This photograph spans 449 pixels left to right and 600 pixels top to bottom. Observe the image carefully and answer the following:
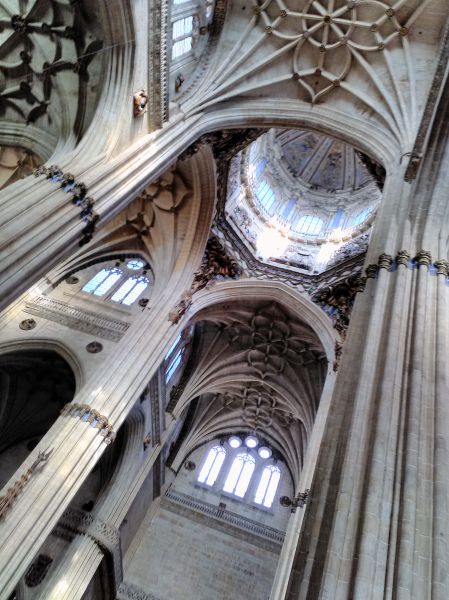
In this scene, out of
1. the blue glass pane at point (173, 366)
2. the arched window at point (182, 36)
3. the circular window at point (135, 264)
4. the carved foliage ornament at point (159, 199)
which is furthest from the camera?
the blue glass pane at point (173, 366)

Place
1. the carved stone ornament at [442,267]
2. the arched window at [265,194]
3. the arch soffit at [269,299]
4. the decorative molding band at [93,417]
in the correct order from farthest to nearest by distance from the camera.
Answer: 1. the arched window at [265,194]
2. the arch soffit at [269,299]
3. the decorative molding band at [93,417]
4. the carved stone ornament at [442,267]

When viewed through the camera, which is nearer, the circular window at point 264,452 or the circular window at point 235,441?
the circular window at point 264,452

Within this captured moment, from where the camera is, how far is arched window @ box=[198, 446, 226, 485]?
1978 centimetres

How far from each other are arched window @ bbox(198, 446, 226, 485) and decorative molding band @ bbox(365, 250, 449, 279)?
15.6 metres

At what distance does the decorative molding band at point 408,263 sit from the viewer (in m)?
6.50

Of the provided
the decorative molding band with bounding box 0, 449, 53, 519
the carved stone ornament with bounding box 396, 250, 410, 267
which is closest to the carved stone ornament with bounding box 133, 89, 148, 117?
the carved stone ornament with bounding box 396, 250, 410, 267

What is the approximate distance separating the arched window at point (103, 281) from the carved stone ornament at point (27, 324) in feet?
7.24

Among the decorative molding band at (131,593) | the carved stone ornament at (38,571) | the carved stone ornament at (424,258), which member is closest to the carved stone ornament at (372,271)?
the carved stone ornament at (424,258)

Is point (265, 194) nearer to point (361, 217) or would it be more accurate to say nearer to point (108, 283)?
point (361, 217)

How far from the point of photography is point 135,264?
52.3ft

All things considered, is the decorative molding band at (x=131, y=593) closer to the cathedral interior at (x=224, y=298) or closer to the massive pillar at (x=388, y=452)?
the cathedral interior at (x=224, y=298)

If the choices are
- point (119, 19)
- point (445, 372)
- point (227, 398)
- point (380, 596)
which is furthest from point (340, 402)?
point (227, 398)

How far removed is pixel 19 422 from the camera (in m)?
14.7

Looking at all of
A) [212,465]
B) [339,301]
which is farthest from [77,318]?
[212,465]
